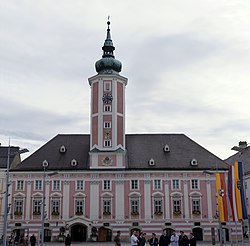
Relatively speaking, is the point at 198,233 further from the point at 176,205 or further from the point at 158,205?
the point at 158,205

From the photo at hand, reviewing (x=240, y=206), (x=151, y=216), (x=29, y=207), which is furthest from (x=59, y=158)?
(x=240, y=206)

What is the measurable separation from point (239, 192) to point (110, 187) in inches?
Answer: 980

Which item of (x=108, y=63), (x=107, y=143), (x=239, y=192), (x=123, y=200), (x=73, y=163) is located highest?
(x=108, y=63)

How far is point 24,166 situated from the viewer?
54625mm

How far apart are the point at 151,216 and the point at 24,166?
730 inches

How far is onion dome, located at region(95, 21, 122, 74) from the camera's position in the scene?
2260 inches

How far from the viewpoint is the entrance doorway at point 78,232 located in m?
52.4

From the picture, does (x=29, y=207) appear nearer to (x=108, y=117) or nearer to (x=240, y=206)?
(x=108, y=117)

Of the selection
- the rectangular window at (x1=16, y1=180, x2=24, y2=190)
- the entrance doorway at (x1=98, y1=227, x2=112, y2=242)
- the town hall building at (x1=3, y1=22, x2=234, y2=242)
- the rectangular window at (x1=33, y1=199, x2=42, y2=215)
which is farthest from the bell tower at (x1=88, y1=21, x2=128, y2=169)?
the rectangular window at (x1=16, y1=180, x2=24, y2=190)

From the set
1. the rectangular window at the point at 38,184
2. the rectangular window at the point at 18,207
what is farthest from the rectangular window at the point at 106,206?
the rectangular window at the point at 18,207

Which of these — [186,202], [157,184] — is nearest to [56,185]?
[157,184]

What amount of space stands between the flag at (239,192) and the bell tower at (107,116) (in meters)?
24.1

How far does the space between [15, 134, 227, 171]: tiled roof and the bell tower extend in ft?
6.92

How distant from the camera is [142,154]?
5669 centimetres
